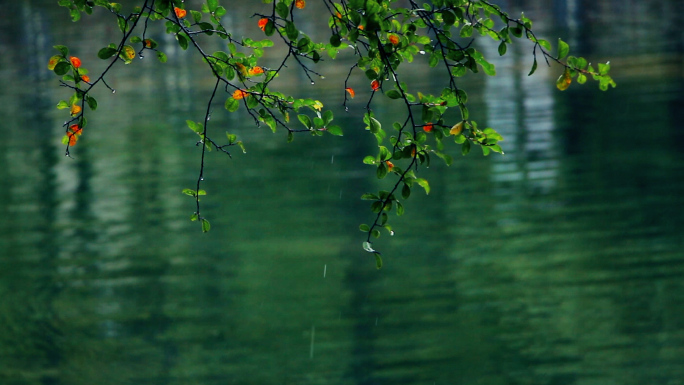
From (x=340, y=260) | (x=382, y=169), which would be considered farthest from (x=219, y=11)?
(x=340, y=260)

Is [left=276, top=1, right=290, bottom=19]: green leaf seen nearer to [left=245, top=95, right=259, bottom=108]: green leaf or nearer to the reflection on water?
[left=245, top=95, right=259, bottom=108]: green leaf

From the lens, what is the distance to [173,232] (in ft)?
28.7

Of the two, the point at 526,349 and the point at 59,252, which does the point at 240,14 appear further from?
the point at 526,349

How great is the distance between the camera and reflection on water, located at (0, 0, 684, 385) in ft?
20.2

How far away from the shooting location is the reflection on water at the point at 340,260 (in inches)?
243

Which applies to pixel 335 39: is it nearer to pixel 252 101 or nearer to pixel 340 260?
pixel 252 101

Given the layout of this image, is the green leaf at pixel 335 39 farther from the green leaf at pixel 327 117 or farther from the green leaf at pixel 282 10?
the green leaf at pixel 327 117

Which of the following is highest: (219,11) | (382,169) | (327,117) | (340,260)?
(219,11)

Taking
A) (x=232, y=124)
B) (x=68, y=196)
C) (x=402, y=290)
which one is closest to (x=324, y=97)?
(x=232, y=124)

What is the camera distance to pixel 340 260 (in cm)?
787

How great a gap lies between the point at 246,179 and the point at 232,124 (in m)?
2.73

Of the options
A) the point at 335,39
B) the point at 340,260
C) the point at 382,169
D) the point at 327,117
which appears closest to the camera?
the point at 335,39

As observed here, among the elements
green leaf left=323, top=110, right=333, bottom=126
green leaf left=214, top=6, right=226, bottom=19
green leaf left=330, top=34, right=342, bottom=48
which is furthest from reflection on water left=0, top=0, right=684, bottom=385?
green leaf left=330, top=34, right=342, bottom=48

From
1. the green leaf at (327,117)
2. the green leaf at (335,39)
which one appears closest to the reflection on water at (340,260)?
the green leaf at (327,117)
